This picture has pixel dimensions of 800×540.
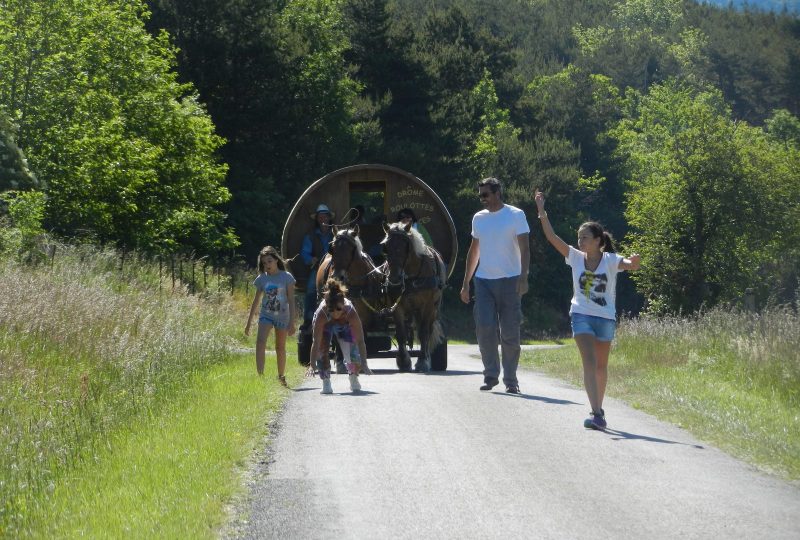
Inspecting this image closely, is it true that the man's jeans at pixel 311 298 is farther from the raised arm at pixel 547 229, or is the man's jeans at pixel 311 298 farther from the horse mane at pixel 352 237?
the raised arm at pixel 547 229

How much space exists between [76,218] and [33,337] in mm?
18014

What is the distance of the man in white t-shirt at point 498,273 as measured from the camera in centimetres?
1420

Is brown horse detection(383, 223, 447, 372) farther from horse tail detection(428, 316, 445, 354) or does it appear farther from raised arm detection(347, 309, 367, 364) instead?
raised arm detection(347, 309, 367, 364)

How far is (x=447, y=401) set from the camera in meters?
13.3

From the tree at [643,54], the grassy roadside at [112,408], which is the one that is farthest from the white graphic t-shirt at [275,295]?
the tree at [643,54]

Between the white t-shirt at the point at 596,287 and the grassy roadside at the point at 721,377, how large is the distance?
138 cm

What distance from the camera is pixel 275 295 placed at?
1566 cm

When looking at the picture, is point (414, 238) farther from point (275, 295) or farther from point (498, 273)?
point (498, 273)

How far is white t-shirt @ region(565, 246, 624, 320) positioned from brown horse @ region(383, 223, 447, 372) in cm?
660

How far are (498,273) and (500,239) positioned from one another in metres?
0.37

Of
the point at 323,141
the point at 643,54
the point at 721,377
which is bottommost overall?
the point at 721,377

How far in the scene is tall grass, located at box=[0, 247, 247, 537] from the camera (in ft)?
33.4

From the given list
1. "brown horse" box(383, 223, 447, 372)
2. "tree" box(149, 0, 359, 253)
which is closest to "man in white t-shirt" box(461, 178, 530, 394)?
"brown horse" box(383, 223, 447, 372)

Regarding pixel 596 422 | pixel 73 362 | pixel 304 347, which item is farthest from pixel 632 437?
pixel 304 347
